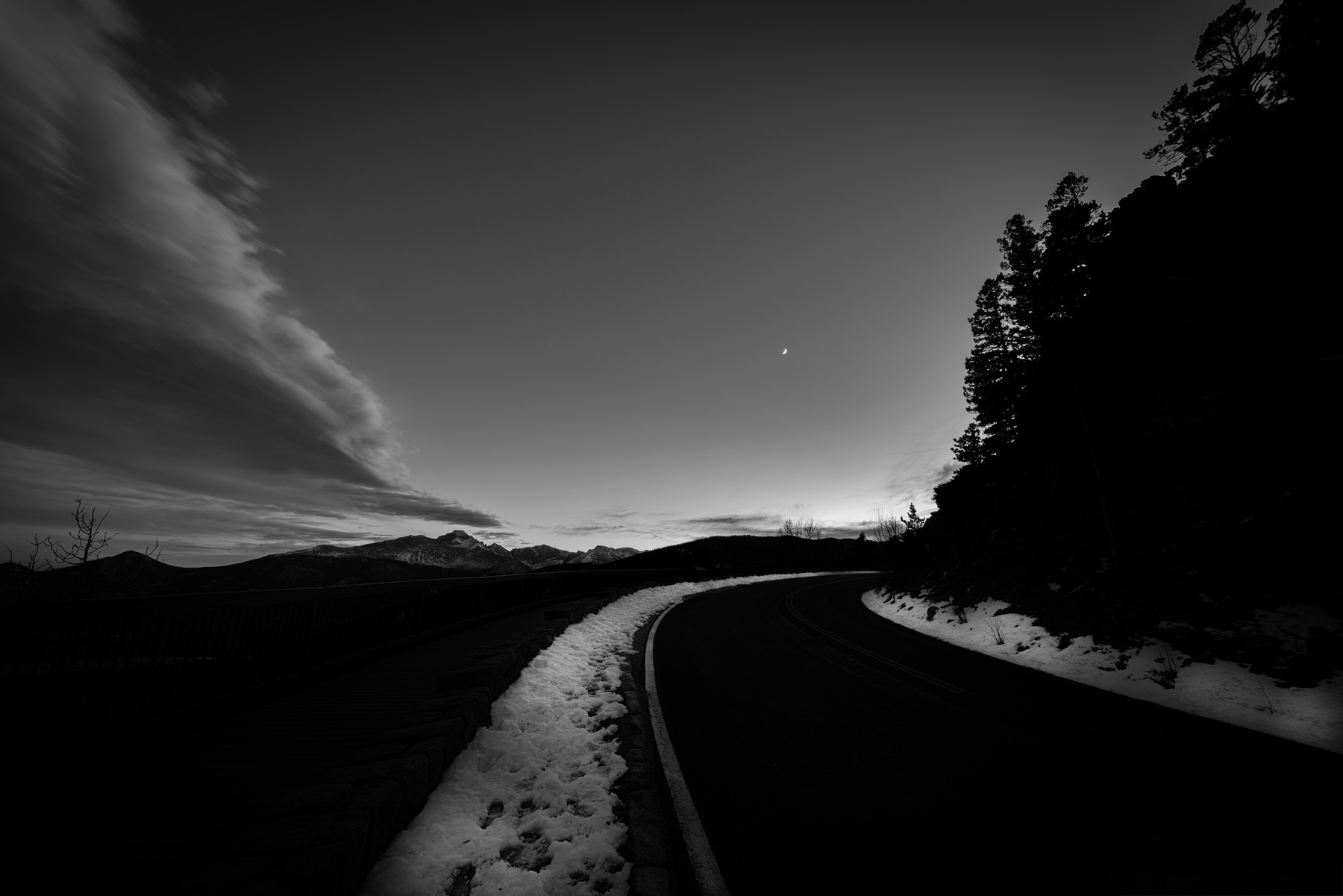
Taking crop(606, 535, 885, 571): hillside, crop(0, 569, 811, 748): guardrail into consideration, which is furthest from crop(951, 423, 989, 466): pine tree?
crop(0, 569, 811, 748): guardrail

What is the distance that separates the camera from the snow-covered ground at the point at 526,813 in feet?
9.03

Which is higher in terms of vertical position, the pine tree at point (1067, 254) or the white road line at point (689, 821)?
the pine tree at point (1067, 254)

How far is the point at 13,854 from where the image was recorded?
2643 millimetres

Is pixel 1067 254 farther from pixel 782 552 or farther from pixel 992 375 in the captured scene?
pixel 782 552

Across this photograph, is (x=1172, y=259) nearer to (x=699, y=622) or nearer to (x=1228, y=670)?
(x=1228, y=670)

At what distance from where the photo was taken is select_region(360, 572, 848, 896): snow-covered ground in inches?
108

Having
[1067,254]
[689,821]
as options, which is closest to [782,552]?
[1067,254]

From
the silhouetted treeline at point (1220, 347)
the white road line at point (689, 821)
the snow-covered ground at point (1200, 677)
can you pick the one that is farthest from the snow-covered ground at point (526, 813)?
the silhouetted treeline at point (1220, 347)

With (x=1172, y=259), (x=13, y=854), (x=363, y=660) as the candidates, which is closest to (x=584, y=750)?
(x=13, y=854)

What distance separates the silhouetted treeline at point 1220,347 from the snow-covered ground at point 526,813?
1036cm

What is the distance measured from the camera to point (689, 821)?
3445mm

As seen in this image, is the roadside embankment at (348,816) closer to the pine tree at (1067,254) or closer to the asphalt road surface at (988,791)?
the asphalt road surface at (988,791)

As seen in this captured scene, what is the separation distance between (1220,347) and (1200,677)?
319 inches

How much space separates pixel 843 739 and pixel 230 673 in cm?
704
